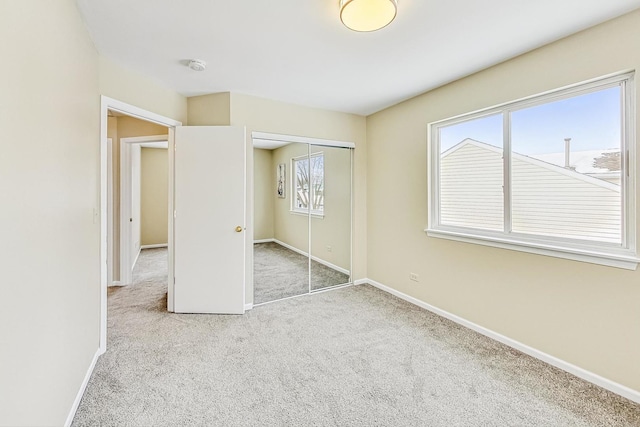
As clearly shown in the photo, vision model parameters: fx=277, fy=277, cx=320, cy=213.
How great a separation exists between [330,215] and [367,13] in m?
2.75

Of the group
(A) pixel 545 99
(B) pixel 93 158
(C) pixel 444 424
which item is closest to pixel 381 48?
(A) pixel 545 99

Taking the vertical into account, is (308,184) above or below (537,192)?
above

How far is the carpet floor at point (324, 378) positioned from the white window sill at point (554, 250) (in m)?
0.85

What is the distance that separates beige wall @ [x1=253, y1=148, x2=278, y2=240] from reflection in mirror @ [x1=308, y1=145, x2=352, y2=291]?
1.82ft

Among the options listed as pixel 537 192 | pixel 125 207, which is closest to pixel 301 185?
pixel 125 207

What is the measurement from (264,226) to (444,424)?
2.93 metres

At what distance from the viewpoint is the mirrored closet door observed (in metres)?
3.82

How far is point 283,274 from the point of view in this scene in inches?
152

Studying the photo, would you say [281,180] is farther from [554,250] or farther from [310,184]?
[554,250]

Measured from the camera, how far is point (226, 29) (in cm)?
192

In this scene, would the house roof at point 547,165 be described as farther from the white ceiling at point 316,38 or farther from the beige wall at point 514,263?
the white ceiling at point 316,38

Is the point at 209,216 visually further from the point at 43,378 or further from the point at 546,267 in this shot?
the point at 546,267

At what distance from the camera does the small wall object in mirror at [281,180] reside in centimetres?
396

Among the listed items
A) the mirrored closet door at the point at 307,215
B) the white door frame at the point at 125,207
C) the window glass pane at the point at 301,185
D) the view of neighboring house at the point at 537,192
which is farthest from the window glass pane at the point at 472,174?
the white door frame at the point at 125,207
